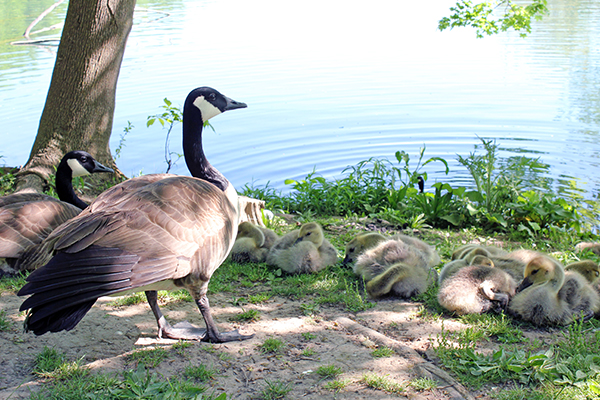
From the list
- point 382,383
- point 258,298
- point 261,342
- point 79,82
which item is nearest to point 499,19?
point 79,82

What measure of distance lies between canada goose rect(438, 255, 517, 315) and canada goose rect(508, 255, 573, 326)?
10 cm

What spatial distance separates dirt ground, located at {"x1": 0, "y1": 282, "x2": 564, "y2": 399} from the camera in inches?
130

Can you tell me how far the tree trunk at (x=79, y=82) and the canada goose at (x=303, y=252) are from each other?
12.1ft

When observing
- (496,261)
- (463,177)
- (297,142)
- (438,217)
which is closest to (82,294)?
(496,261)

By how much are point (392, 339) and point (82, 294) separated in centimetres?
222

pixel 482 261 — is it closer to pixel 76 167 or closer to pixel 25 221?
pixel 25 221

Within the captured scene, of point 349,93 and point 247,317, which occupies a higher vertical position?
point 349,93

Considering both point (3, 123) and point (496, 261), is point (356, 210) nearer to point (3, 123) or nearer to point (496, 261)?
point (496, 261)

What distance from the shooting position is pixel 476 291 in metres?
4.20

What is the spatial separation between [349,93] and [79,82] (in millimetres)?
10092

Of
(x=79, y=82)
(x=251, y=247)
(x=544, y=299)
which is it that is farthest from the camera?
(x=79, y=82)

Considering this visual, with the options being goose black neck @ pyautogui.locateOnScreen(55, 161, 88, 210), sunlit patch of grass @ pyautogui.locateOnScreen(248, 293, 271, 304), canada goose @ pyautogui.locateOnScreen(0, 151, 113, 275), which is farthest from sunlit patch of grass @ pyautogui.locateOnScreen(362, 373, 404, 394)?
goose black neck @ pyautogui.locateOnScreen(55, 161, 88, 210)

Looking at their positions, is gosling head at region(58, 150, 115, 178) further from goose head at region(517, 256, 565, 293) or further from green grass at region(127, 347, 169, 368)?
goose head at region(517, 256, 565, 293)

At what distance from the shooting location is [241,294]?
4922mm
